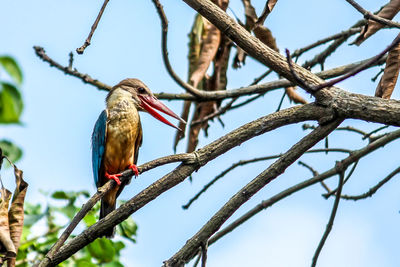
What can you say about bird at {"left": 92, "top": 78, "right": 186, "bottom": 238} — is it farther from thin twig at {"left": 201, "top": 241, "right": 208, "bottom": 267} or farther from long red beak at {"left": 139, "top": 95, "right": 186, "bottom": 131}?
thin twig at {"left": 201, "top": 241, "right": 208, "bottom": 267}

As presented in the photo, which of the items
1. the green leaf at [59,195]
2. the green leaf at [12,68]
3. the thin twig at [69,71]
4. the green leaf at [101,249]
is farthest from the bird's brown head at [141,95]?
the green leaf at [12,68]

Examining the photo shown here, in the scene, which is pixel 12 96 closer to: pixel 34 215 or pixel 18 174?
pixel 18 174

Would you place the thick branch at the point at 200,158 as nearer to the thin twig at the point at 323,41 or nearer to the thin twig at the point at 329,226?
the thin twig at the point at 329,226

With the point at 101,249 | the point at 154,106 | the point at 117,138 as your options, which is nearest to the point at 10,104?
the point at 101,249

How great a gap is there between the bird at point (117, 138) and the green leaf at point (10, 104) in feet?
14.1

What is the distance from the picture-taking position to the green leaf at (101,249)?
Answer: 13.1 feet

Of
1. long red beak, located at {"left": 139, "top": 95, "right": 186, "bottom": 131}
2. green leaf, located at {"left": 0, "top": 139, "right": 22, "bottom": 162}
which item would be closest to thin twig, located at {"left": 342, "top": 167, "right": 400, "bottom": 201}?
long red beak, located at {"left": 139, "top": 95, "right": 186, "bottom": 131}

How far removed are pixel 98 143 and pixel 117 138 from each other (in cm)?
22

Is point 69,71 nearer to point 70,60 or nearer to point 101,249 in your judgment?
point 70,60

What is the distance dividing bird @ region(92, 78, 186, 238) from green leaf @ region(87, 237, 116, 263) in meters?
1.39

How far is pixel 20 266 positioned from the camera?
405 centimetres

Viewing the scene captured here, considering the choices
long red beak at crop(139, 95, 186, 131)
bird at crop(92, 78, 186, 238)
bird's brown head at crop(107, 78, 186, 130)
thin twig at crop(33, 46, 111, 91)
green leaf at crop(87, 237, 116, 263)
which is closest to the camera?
green leaf at crop(87, 237, 116, 263)

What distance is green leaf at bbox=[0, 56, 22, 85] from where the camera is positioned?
41.0 inches

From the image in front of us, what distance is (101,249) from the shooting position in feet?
13.1
